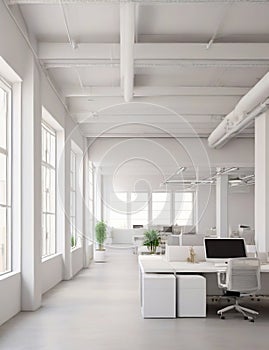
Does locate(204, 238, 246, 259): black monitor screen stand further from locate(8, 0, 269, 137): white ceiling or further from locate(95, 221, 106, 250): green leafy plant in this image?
locate(95, 221, 106, 250): green leafy plant

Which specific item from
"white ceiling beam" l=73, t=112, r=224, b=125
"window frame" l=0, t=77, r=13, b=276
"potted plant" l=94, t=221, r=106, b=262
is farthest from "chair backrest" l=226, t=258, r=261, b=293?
"potted plant" l=94, t=221, r=106, b=262

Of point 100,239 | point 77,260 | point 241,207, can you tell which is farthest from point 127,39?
point 241,207

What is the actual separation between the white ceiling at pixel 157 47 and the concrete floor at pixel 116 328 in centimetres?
353

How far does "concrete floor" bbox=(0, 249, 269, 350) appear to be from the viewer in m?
6.17

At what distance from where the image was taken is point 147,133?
663 inches

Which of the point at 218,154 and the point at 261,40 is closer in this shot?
the point at 261,40

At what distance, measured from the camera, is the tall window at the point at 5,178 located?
26.2ft

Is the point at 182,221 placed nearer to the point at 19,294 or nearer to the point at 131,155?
the point at 131,155

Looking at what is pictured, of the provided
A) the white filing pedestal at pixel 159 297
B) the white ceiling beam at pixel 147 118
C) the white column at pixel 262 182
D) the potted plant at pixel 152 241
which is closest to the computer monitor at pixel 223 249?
the white filing pedestal at pixel 159 297

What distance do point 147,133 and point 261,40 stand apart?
27.7 ft

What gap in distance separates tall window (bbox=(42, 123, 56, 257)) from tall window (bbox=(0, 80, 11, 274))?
10.5ft

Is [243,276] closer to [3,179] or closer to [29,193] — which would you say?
[29,193]

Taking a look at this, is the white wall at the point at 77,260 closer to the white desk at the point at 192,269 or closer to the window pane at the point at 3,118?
the white desk at the point at 192,269

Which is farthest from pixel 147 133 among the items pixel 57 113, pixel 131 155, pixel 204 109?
pixel 57 113
